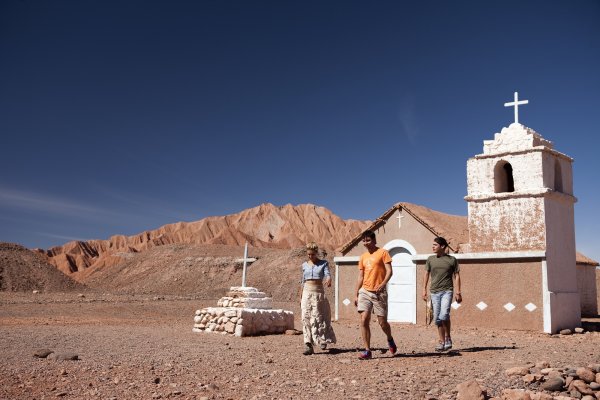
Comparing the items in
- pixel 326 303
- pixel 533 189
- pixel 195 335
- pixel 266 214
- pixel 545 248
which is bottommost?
pixel 195 335

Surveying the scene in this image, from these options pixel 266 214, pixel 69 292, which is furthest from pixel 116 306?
pixel 266 214

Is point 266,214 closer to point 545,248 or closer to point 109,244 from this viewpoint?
point 109,244

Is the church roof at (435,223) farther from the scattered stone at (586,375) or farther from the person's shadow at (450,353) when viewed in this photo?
the scattered stone at (586,375)

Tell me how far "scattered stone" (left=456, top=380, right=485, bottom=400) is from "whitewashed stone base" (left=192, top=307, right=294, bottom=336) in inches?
304

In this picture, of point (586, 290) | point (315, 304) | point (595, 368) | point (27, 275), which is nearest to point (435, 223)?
point (315, 304)

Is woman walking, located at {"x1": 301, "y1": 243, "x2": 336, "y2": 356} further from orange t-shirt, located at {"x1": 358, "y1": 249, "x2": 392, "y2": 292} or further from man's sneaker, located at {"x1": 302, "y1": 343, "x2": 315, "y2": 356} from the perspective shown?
orange t-shirt, located at {"x1": 358, "y1": 249, "x2": 392, "y2": 292}

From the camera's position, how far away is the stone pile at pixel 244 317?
12.9 meters

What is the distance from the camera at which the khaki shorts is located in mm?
8258

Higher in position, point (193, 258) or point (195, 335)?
point (193, 258)

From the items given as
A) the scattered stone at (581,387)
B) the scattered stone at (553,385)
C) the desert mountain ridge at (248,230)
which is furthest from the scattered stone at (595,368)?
the desert mountain ridge at (248,230)

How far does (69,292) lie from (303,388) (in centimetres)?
3304

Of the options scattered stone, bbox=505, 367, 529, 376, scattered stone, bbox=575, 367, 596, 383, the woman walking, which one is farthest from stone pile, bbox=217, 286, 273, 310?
scattered stone, bbox=575, 367, 596, 383

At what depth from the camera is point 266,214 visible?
99188 millimetres

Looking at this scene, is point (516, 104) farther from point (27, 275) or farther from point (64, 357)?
point (27, 275)
